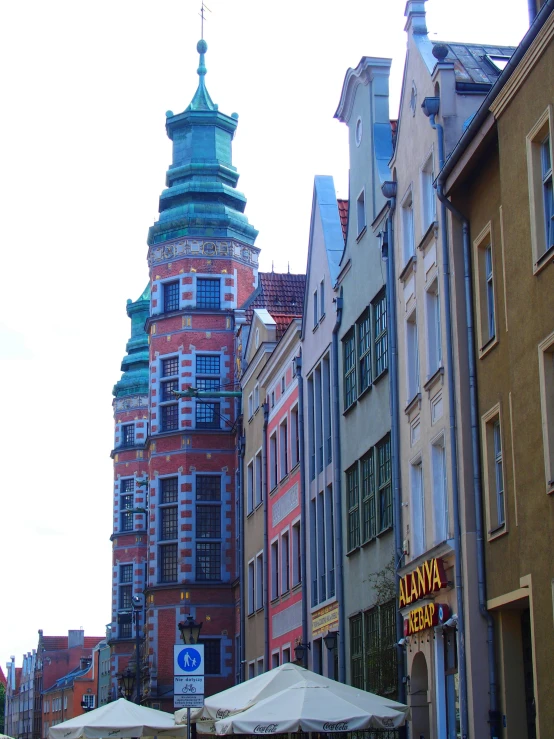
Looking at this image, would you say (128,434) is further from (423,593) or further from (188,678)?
(188,678)

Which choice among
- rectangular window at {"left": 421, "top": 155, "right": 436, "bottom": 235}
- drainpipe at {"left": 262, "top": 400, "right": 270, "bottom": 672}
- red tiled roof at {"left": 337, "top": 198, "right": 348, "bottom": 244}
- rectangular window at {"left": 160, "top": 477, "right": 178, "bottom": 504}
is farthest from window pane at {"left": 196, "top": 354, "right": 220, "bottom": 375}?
rectangular window at {"left": 421, "top": 155, "right": 436, "bottom": 235}

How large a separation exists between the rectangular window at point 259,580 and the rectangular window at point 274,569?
68.8 inches

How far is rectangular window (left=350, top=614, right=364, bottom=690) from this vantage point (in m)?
26.2

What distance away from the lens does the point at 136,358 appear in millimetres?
71125

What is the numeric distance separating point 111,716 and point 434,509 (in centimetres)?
931

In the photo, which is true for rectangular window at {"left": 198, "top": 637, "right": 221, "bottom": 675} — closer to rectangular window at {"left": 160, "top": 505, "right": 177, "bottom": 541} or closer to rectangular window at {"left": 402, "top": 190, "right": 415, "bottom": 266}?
rectangular window at {"left": 160, "top": 505, "right": 177, "bottom": 541}

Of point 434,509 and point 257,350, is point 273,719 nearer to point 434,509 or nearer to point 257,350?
point 434,509

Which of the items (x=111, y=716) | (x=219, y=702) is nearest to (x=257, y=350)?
(x=111, y=716)

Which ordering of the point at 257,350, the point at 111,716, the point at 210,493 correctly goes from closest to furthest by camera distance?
the point at 111,716 < the point at 257,350 < the point at 210,493

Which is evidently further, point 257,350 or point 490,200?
point 257,350

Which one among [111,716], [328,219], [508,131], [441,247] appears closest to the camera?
[508,131]

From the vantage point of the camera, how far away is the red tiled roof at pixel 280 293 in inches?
1738

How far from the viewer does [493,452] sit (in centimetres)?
1825

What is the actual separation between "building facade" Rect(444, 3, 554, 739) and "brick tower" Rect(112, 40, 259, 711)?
2685cm
